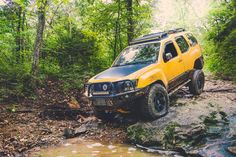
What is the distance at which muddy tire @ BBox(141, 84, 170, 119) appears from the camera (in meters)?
6.66

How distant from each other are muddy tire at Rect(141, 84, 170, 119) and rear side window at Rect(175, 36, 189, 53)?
2.08 m

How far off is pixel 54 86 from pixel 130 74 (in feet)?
16.9

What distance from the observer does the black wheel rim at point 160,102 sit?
6957 mm

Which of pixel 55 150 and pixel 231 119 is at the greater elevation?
pixel 231 119

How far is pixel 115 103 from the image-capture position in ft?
21.6

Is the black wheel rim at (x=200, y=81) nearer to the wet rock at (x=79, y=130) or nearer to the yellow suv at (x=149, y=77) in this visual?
the yellow suv at (x=149, y=77)

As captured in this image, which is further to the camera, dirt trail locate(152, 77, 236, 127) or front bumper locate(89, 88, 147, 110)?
dirt trail locate(152, 77, 236, 127)

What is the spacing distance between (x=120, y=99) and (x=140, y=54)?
6.17 feet

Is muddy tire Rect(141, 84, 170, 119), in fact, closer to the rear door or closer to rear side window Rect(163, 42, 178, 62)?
the rear door

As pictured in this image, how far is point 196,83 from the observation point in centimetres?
861

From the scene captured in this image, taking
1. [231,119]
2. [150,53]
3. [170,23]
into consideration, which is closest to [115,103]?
[150,53]

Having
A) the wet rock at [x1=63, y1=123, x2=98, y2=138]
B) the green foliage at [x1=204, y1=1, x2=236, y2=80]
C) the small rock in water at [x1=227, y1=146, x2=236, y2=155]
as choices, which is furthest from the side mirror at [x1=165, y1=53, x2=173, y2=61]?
the green foliage at [x1=204, y1=1, x2=236, y2=80]

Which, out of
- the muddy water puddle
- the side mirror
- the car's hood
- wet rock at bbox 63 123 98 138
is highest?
the side mirror

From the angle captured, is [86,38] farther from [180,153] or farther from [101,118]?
[180,153]
